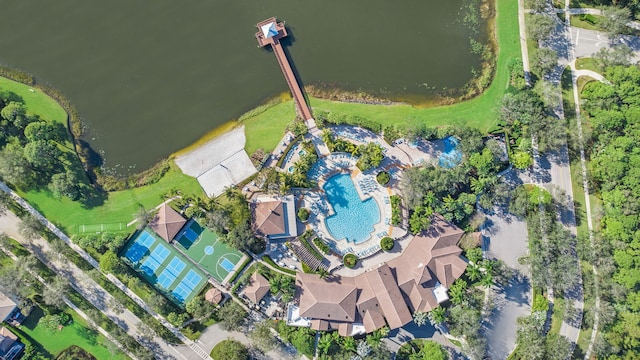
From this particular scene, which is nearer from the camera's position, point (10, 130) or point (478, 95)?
point (10, 130)

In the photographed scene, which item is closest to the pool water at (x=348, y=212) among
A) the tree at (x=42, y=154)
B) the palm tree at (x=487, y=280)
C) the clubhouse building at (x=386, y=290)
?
the clubhouse building at (x=386, y=290)

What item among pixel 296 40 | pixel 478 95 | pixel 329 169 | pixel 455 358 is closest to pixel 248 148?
pixel 329 169

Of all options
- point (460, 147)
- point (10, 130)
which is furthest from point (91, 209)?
point (460, 147)

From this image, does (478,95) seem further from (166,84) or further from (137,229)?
(137,229)

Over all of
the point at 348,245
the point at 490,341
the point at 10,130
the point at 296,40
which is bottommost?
the point at 490,341

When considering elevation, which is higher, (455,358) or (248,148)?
(248,148)

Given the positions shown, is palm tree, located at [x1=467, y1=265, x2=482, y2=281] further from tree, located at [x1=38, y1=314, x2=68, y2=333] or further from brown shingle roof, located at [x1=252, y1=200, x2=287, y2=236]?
tree, located at [x1=38, y1=314, x2=68, y2=333]

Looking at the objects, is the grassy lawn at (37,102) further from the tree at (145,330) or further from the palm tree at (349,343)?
the palm tree at (349,343)
